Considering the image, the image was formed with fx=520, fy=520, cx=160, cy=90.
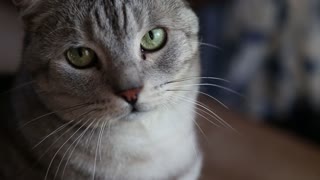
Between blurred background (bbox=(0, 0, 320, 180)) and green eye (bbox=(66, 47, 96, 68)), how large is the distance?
680 mm

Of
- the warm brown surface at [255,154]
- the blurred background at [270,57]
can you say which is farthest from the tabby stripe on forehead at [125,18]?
the blurred background at [270,57]

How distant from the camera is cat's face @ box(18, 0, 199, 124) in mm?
821

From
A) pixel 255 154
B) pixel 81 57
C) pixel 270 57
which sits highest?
pixel 81 57

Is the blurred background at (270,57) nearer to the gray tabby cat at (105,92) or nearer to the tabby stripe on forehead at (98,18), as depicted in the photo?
the gray tabby cat at (105,92)

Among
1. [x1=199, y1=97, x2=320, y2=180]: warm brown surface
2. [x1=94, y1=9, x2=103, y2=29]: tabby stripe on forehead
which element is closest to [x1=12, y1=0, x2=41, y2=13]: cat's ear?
A: [x1=94, y1=9, x2=103, y2=29]: tabby stripe on forehead

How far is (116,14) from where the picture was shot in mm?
829

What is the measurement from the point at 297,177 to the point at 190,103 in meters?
0.46

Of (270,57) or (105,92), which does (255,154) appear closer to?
(270,57)

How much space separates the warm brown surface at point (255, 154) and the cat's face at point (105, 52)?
1.42ft

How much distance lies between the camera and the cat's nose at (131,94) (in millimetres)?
801

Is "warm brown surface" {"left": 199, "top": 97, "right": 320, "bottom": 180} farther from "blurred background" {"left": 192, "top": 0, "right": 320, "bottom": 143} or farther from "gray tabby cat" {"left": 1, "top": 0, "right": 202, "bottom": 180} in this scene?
"gray tabby cat" {"left": 1, "top": 0, "right": 202, "bottom": 180}

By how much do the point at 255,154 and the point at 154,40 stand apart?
0.59m

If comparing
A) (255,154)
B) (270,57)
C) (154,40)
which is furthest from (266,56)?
(154,40)

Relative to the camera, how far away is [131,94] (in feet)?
2.63
